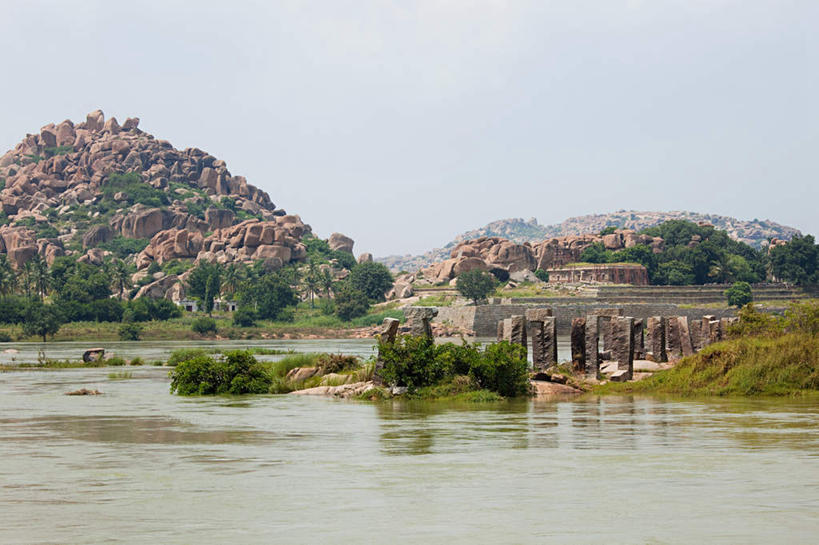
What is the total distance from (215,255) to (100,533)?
17367 cm

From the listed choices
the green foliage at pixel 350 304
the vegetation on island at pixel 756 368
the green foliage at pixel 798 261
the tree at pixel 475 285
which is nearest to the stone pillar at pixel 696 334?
the vegetation on island at pixel 756 368

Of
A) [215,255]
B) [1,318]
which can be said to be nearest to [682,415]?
[1,318]

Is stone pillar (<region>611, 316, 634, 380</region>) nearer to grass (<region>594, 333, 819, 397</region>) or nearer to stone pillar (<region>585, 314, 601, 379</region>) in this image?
stone pillar (<region>585, 314, 601, 379</region>)

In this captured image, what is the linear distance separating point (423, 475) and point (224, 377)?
59.7 feet

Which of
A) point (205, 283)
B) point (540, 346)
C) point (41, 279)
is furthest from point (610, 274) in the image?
point (540, 346)

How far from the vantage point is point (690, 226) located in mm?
180250

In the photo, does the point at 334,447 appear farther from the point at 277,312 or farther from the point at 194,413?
the point at 277,312

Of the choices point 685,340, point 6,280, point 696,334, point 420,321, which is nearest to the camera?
point 420,321

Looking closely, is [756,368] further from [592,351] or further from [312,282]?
[312,282]

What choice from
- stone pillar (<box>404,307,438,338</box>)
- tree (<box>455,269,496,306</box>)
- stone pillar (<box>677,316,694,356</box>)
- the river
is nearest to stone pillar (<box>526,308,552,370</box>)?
stone pillar (<box>404,307,438,338</box>)

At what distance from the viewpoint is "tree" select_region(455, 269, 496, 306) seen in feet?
454

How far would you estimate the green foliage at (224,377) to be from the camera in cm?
2914

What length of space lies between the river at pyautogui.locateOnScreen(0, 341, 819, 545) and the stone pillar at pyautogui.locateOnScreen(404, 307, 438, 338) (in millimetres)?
3806

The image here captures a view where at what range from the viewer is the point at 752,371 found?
23.8 m
